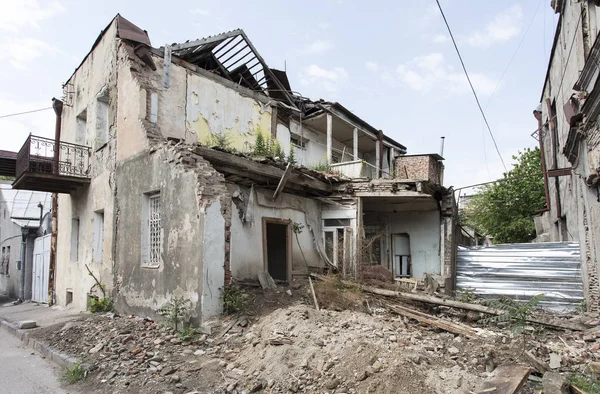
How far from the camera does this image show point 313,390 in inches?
183

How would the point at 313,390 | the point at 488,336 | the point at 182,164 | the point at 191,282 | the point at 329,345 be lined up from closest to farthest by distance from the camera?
the point at 313,390 → the point at 329,345 → the point at 488,336 → the point at 191,282 → the point at 182,164

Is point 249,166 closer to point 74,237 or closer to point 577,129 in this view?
point 577,129

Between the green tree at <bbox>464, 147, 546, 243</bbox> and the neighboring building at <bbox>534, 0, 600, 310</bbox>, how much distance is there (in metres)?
2.79

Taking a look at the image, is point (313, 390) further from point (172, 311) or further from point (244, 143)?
point (244, 143)

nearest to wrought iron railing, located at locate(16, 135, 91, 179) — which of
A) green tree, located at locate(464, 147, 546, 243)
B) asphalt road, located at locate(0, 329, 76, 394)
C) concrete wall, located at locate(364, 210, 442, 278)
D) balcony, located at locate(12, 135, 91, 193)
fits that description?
balcony, located at locate(12, 135, 91, 193)

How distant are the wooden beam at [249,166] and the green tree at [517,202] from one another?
39.6 ft

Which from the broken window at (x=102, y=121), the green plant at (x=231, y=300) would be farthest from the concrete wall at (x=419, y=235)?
the broken window at (x=102, y=121)

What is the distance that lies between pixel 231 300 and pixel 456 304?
479 cm

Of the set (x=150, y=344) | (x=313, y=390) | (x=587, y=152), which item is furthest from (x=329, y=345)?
(x=587, y=152)

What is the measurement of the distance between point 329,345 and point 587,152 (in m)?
6.06

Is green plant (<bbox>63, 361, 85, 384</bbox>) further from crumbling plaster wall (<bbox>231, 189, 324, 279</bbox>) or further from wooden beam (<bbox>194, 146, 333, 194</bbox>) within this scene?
wooden beam (<bbox>194, 146, 333, 194</bbox>)

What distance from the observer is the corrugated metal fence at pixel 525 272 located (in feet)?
30.6

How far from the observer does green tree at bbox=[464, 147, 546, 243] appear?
18.1 m

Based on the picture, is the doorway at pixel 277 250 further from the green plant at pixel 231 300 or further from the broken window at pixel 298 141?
the broken window at pixel 298 141
